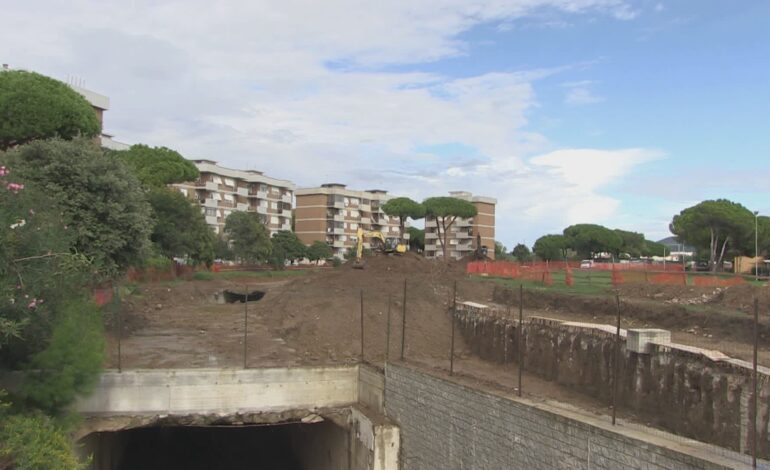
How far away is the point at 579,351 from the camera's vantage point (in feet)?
50.6

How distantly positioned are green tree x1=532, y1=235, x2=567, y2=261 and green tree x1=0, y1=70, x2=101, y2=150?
79.5 meters

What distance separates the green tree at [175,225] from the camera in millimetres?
45500

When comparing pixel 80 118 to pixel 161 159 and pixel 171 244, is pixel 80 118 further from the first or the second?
pixel 161 159

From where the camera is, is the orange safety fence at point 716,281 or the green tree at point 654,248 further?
the green tree at point 654,248

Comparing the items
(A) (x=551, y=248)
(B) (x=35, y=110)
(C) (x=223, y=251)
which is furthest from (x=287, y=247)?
(B) (x=35, y=110)

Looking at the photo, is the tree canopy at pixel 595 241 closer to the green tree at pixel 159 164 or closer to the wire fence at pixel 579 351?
the green tree at pixel 159 164

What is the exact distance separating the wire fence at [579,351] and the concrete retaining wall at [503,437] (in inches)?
21.9

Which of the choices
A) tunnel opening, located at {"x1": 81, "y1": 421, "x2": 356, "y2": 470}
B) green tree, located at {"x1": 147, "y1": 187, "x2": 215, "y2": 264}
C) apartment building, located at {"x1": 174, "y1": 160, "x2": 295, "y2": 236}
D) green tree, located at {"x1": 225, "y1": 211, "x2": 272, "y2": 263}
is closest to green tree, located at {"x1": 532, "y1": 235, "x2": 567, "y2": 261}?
apartment building, located at {"x1": 174, "y1": 160, "x2": 295, "y2": 236}

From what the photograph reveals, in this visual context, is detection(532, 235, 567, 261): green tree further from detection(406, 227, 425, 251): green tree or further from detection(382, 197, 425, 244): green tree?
detection(406, 227, 425, 251): green tree

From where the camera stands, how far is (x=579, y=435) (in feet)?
34.0

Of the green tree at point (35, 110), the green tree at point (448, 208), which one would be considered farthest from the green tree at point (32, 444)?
the green tree at point (448, 208)

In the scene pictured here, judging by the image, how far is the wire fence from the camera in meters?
10.9

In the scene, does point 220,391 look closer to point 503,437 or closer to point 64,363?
point 64,363

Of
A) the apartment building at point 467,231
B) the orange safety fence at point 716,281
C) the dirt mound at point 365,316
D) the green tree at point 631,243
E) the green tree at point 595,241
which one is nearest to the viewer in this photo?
the dirt mound at point 365,316
